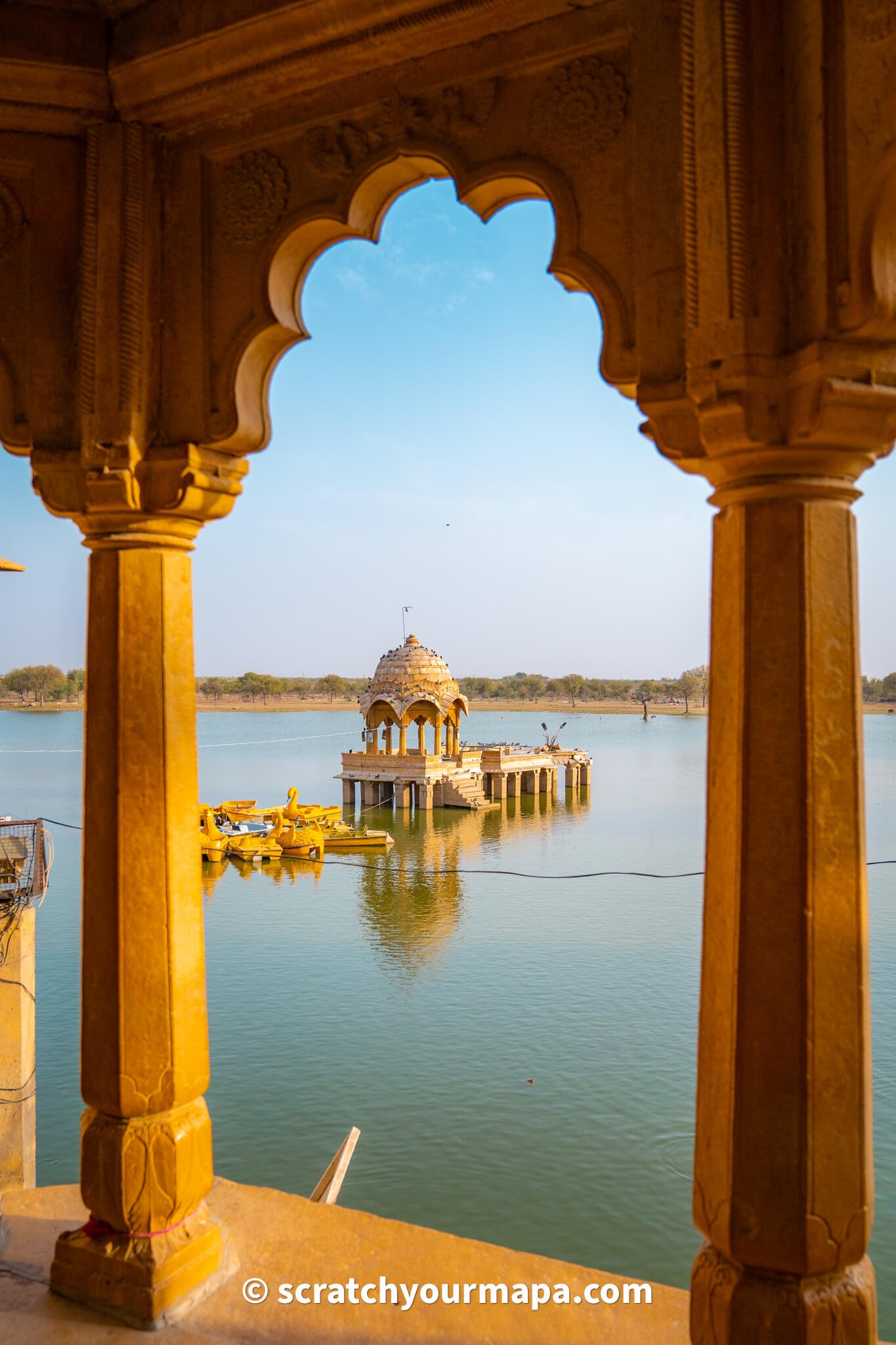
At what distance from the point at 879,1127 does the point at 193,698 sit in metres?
9.65

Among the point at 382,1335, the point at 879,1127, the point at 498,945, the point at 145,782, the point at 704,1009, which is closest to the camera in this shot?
the point at 704,1009

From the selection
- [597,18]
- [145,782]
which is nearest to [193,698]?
[145,782]

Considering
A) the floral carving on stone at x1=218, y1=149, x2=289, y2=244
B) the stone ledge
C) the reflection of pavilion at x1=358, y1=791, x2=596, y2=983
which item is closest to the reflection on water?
the reflection of pavilion at x1=358, y1=791, x2=596, y2=983

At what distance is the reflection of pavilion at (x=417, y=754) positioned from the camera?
99.5ft

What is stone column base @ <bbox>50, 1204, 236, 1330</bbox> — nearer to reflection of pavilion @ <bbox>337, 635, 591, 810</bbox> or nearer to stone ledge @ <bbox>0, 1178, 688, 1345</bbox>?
stone ledge @ <bbox>0, 1178, 688, 1345</bbox>

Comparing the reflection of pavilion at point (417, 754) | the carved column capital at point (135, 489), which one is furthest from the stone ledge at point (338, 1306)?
the reflection of pavilion at point (417, 754)

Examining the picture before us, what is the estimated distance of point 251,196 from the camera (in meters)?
2.55

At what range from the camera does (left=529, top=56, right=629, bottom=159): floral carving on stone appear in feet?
6.92

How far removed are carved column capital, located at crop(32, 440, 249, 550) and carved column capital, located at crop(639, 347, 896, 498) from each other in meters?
1.25

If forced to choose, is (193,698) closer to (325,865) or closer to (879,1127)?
(879,1127)

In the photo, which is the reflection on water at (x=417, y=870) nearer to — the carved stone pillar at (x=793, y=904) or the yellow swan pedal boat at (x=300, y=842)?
the yellow swan pedal boat at (x=300, y=842)

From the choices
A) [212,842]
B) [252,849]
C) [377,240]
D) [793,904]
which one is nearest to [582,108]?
[377,240]

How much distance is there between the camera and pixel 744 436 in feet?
6.09

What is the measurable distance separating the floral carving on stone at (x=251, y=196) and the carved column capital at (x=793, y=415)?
A: 1.21 meters
